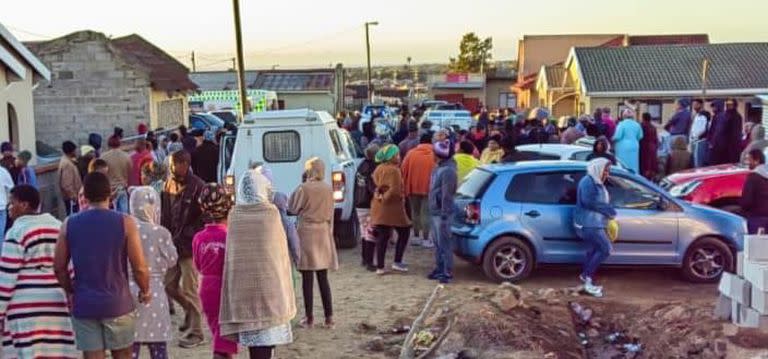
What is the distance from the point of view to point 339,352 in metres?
8.34

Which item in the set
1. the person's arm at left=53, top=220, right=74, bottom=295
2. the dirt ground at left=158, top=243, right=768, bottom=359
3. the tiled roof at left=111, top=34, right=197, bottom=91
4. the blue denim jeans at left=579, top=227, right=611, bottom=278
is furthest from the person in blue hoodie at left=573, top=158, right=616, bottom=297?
the tiled roof at left=111, top=34, right=197, bottom=91

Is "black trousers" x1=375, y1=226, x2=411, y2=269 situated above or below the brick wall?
below

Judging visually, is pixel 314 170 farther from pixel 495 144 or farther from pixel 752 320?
pixel 495 144

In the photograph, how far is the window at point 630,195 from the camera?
1123 cm

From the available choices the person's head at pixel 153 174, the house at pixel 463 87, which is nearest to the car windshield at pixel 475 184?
the person's head at pixel 153 174

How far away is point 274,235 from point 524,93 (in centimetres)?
6180

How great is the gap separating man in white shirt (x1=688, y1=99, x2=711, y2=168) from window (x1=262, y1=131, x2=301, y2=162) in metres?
8.40

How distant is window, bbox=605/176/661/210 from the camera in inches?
442

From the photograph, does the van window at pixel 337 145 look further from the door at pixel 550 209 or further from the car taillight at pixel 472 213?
the door at pixel 550 209

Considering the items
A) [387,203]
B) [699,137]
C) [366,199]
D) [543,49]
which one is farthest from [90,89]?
[543,49]

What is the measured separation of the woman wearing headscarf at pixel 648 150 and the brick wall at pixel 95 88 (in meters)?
20.0

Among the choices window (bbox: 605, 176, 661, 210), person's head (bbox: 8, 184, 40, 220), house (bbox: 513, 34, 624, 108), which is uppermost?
house (bbox: 513, 34, 624, 108)

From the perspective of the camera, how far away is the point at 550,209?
11.2 m

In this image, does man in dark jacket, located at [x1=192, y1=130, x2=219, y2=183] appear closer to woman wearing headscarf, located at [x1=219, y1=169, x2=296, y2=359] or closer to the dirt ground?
the dirt ground
